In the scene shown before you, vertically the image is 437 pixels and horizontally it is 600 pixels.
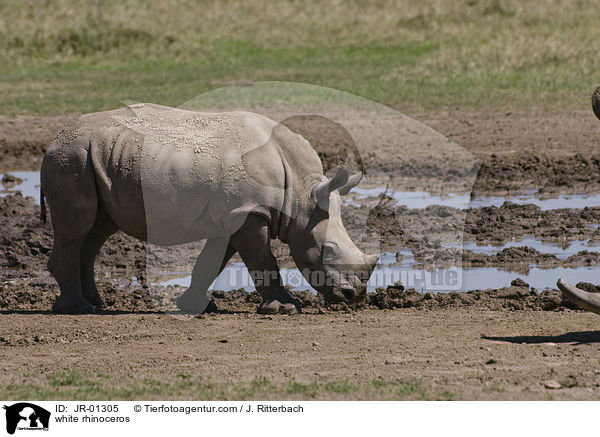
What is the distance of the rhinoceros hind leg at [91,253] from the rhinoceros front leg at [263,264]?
1315 mm

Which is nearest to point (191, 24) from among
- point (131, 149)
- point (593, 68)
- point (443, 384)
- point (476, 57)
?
point (476, 57)

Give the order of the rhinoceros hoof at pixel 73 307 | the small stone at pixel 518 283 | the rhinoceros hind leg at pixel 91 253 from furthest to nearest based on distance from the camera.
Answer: the small stone at pixel 518 283
the rhinoceros hind leg at pixel 91 253
the rhinoceros hoof at pixel 73 307

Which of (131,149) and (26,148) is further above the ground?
(131,149)

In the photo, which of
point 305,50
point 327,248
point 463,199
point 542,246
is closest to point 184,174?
point 327,248

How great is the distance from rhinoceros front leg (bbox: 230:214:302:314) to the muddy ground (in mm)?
188

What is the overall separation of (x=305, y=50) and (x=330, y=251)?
21.1 metres

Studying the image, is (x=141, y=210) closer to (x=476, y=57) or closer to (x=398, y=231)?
(x=398, y=231)

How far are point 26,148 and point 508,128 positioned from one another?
8.02m

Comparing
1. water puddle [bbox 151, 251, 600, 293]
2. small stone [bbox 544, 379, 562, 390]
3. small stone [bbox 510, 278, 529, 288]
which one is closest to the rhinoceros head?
water puddle [bbox 151, 251, 600, 293]

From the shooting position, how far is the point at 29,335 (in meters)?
9.30

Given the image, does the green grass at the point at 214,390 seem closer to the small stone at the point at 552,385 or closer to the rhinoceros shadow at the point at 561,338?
the small stone at the point at 552,385

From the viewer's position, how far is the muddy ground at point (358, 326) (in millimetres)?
7879

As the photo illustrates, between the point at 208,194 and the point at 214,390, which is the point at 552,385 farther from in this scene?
the point at 208,194

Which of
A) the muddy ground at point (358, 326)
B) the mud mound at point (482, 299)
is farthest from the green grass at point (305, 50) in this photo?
the mud mound at point (482, 299)
